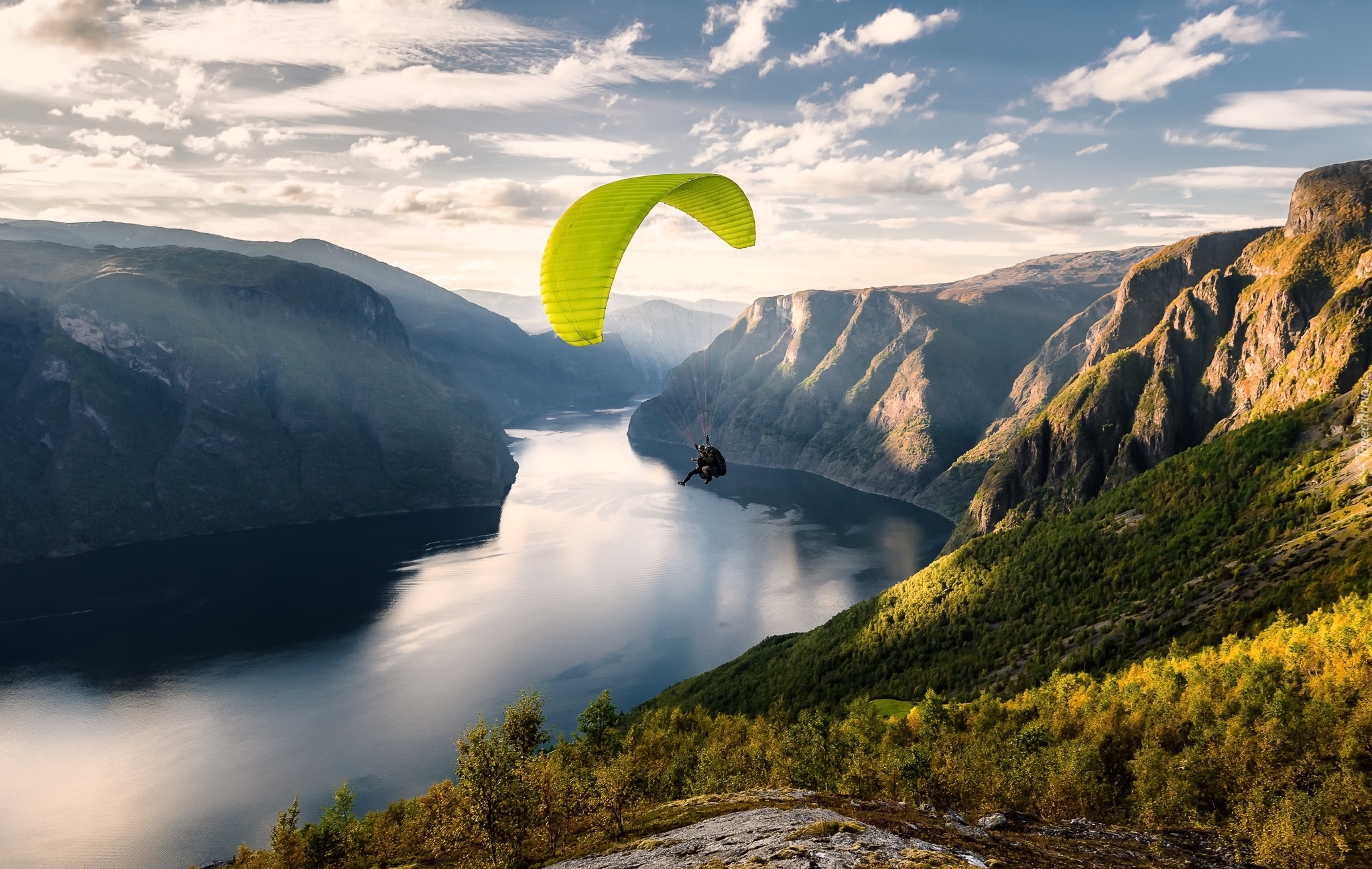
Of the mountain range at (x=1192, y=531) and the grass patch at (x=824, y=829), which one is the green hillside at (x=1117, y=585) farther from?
the grass patch at (x=824, y=829)

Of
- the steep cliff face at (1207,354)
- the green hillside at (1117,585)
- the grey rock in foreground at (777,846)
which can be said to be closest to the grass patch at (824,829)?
the grey rock in foreground at (777,846)

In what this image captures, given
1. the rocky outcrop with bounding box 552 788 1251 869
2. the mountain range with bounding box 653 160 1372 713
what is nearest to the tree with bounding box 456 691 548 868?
the rocky outcrop with bounding box 552 788 1251 869

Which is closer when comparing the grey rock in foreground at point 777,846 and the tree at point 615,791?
the grey rock in foreground at point 777,846

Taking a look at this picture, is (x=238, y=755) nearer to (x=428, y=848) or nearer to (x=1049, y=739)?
(x=428, y=848)

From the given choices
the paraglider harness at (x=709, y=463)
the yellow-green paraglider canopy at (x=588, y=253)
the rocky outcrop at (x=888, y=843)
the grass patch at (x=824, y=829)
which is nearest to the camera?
the rocky outcrop at (x=888, y=843)

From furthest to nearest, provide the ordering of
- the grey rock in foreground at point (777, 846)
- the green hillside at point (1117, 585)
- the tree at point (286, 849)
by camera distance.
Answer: the green hillside at point (1117, 585), the tree at point (286, 849), the grey rock in foreground at point (777, 846)

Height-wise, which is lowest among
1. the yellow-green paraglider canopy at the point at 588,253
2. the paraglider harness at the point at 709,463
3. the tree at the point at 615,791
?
the tree at the point at 615,791

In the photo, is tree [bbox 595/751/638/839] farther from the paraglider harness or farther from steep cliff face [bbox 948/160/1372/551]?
steep cliff face [bbox 948/160/1372/551]
